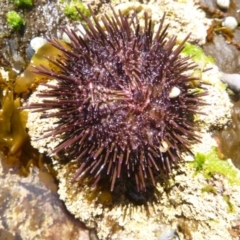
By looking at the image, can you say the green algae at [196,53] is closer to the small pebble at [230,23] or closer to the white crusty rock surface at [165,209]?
the small pebble at [230,23]

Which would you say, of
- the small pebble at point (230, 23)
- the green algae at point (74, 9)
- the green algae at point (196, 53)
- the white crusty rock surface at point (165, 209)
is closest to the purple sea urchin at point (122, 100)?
the white crusty rock surface at point (165, 209)

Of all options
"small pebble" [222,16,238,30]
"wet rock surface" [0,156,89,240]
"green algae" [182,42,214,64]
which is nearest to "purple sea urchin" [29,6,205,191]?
"wet rock surface" [0,156,89,240]

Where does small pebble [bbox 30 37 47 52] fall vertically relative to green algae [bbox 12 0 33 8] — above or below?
below

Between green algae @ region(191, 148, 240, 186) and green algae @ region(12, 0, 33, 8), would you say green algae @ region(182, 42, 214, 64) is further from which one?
green algae @ region(12, 0, 33, 8)

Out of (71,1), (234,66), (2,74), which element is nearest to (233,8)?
(234,66)

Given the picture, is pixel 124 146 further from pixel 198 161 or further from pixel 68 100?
pixel 198 161

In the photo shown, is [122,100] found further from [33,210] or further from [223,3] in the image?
[223,3]

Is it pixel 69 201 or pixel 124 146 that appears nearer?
pixel 124 146
